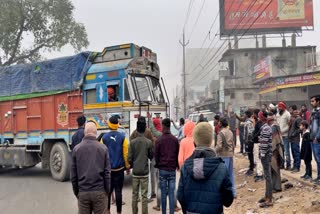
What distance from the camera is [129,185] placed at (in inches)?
417

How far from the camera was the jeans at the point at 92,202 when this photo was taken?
483 cm

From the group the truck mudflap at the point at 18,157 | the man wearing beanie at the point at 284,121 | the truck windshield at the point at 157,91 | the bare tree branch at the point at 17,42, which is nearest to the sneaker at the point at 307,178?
the man wearing beanie at the point at 284,121

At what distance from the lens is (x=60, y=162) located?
11.5 metres

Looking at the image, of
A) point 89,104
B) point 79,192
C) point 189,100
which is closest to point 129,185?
point 89,104

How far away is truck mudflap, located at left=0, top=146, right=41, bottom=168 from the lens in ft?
41.6

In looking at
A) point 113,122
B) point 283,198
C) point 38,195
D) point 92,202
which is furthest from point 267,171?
point 38,195

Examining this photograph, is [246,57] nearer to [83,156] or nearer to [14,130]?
[14,130]

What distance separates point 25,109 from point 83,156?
884 cm

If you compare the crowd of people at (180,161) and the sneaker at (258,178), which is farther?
the sneaker at (258,178)

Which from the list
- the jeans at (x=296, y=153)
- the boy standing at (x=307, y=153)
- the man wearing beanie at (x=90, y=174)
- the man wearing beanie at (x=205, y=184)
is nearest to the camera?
the man wearing beanie at (x=205, y=184)

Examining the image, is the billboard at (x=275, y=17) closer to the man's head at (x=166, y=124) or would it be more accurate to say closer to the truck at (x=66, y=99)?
the truck at (x=66, y=99)

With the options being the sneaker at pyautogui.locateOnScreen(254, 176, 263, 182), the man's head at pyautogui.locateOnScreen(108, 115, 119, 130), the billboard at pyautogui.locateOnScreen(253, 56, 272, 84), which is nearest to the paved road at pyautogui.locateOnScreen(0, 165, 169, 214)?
the man's head at pyautogui.locateOnScreen(108, 115, 119, 130)

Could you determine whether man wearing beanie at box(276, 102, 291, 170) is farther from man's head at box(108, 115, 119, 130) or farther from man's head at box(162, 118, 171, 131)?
man's head at box(108, 115, 119, 130)

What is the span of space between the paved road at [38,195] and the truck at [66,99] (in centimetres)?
58
